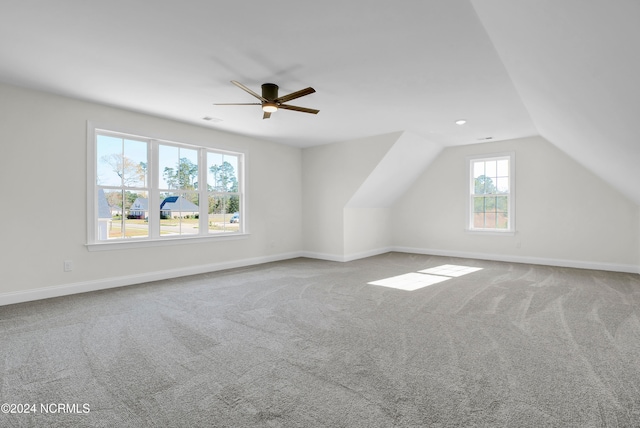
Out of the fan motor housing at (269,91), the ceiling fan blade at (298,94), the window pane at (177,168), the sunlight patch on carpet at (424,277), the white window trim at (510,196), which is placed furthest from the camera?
the white window trim at (510,196)

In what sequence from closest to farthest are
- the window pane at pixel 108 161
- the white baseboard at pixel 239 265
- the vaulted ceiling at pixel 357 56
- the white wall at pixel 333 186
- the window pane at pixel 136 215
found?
the vaulted ceiling at pixel 357 56 < the white baseboard at pixel 239 265 < the window pane at pixel 108 161 < the window pane at pixel 136 215 < the white wall at pixel 333 186

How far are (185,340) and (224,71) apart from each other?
252cm

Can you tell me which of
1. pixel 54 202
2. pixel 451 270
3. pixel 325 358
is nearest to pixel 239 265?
pixel 54 202

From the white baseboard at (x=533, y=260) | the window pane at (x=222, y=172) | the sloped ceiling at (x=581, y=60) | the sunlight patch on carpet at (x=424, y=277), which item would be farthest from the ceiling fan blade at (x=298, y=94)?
the white baseboard at (x=533, y=260)

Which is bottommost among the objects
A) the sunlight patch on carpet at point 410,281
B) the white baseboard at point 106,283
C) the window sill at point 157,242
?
the sunlight patch on carpet at point 410,281

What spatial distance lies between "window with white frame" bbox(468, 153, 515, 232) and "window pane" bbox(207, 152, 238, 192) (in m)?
4.84

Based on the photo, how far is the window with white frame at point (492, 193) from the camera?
634 cm

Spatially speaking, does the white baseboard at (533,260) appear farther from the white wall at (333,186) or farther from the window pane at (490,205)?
the white wall at (333,186)

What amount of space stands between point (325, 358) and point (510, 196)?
565cm

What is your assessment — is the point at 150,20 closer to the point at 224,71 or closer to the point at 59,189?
the point at 224,71

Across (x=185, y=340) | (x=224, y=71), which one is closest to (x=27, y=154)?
(x=224, y=71)

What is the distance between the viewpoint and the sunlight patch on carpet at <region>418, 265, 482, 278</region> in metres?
5.22

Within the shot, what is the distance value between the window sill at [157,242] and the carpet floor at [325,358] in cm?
62

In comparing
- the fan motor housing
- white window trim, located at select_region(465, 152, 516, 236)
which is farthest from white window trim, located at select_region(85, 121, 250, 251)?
white window trim, located at select_region(465, 152, 516, 236)
